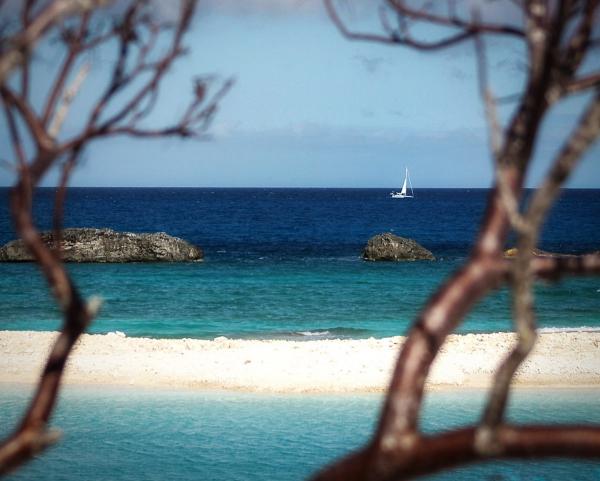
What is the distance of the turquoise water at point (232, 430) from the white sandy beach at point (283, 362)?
2.46 feet

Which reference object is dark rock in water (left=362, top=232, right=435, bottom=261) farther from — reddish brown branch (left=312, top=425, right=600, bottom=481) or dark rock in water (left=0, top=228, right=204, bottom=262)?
reddish brown branch (left=312, top=425, right=600, bottom=481)

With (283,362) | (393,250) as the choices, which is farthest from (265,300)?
(393,250)

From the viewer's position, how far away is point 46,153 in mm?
2932

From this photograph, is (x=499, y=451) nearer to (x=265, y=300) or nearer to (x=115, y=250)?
(x=265, y=300)

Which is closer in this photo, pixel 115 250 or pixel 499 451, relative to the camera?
pixel 499 451

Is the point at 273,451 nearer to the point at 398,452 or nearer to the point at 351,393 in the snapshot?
the point at 351,393

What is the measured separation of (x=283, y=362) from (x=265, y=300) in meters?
12.6

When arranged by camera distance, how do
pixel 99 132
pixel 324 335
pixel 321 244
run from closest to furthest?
1. pixel 99 132
2. pixel 324 335
3. pixel 321 244

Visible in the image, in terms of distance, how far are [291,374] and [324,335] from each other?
660 cm

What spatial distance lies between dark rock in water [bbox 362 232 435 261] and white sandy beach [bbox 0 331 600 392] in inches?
903

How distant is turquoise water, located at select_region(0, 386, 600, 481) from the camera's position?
1275cm

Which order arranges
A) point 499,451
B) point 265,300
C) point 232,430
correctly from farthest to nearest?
point 265,300
point 232,430
point 499,451

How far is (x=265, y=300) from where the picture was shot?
3180 cm

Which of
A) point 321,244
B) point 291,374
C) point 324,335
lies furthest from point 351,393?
point 321,244
